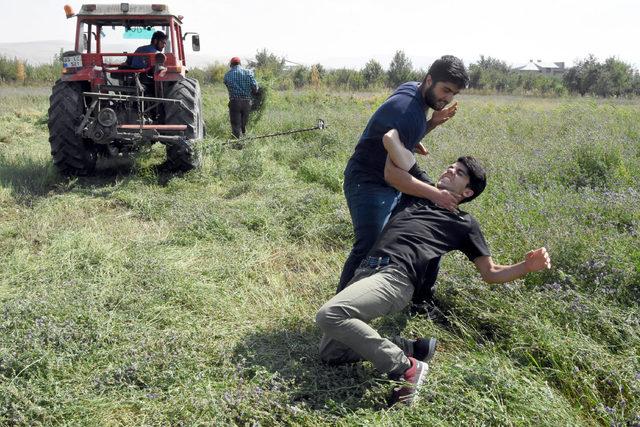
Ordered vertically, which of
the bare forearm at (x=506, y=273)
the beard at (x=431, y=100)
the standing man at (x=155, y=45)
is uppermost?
the standing man at (x=155, y=45)

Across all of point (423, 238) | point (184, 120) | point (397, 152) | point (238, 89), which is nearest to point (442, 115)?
point (397, 152)

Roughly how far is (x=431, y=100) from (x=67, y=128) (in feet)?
14.9

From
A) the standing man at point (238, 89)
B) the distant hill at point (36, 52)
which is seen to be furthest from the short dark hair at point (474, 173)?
the distant hill at point (36, 52)

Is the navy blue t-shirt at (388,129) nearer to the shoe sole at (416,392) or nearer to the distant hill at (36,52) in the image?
the shoe sole at (416,392)

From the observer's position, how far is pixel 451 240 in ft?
8.55

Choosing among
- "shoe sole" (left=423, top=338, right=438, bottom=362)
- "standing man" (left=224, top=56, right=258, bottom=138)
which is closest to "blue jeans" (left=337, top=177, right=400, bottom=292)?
"shoe sole" (left=423, top=338, right=438, bottom=362)

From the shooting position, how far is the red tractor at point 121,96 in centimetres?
564

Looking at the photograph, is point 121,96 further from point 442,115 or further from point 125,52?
point 442,115

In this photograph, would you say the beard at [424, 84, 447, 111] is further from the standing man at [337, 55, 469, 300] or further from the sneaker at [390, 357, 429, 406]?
the sneaker at [390, 357, 429, 406]

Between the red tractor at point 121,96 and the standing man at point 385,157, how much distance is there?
3.40 m

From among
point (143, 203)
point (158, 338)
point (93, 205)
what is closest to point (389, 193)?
point (158, 338)

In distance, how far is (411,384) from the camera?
2172 millimetres

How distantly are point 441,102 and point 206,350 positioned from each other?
70.5 inches

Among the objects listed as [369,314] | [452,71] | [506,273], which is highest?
[452,71]
